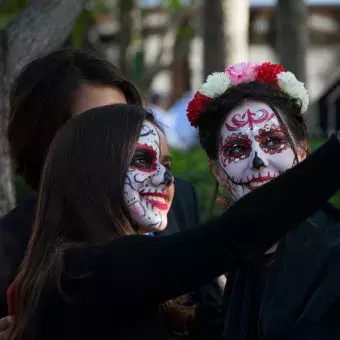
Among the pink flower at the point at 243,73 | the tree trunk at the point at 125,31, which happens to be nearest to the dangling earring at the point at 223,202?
the pink flower at the point at 243,73

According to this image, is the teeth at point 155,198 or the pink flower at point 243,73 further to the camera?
the pink flower at point 243,73

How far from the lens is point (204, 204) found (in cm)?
504

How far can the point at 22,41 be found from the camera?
4195 mm

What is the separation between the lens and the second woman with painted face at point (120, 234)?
6.33ft

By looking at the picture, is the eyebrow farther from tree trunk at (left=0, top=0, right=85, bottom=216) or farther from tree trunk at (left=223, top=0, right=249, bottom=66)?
tree trunk at (left=223, top=0, right=249, bottom=66)

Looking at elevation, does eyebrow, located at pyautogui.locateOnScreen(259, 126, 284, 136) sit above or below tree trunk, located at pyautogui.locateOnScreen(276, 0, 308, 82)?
below

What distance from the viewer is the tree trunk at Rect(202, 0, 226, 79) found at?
7086 millimetres

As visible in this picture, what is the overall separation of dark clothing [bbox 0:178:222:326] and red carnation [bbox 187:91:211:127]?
1.33 ft

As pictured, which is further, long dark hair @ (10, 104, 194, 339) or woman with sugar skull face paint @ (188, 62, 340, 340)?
woman with sugar skull face paint @ (188, 62, 340, 340)

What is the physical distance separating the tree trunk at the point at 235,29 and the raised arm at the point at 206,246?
4.86m

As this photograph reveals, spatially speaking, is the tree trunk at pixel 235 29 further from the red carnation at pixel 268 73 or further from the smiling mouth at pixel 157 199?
the smiling mouth at pixel 157 199

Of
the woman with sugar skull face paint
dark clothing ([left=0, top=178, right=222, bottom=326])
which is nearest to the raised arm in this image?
the woman with sugar skull face paint

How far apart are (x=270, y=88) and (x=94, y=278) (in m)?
0.94

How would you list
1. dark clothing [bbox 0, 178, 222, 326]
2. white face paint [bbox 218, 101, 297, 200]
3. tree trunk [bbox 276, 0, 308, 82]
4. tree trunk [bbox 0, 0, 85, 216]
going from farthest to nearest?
tree trunk [bbox 276, 0, 308, 82] → tree trunk [bbox 0, 0, 85, 216] → dark clothing [bbox 0, 178, 222, 326] → white face paint [bbox 218, 101, 297, 200]
